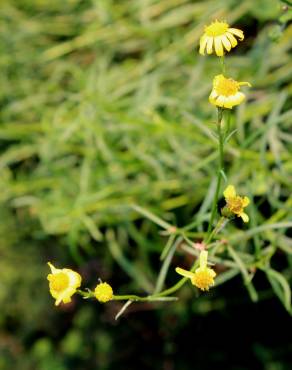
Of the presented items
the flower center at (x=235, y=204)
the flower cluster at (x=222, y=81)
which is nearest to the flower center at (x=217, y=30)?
the flower cluster at (x=222, y=81)

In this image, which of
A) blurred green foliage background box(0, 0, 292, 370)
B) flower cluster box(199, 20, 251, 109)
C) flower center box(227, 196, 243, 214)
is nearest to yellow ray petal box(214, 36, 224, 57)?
flower cluster box(199, 20, 251, 109)

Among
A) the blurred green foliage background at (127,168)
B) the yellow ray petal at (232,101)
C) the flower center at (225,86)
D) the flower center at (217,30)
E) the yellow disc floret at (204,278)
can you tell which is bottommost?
the yellow disc floret at (204,278)

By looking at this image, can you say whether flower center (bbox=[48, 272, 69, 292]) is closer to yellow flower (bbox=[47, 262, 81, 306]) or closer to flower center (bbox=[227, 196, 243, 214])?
yellow flower (bbox=[47, 262, 81, 306])

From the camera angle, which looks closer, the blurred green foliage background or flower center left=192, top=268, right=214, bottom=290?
flower center left=192, top=268, right=214, bottom=290

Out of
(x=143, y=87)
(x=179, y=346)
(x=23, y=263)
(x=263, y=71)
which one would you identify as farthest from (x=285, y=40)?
(x=23, y=263)

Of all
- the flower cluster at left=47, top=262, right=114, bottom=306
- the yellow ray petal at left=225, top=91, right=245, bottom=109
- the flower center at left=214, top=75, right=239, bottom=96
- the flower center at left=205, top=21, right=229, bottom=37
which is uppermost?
the flower center at left=205, top=21, right=229, bottom=37

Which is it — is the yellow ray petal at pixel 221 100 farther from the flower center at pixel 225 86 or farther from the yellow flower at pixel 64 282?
the yellow flower at pixel 64 282

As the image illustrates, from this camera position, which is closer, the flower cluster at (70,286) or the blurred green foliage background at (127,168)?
the flower cluster at (70,286)

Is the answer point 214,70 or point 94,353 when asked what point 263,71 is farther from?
point 94,353
